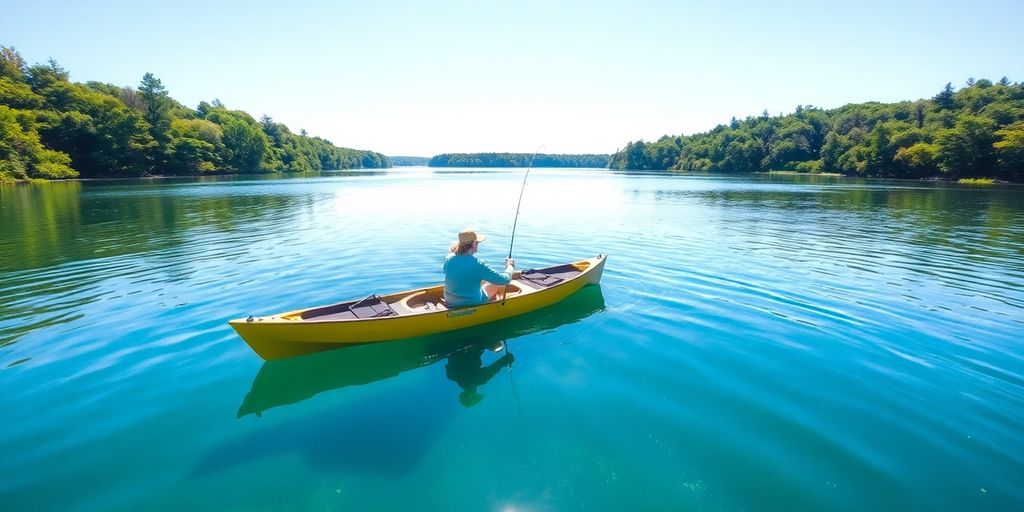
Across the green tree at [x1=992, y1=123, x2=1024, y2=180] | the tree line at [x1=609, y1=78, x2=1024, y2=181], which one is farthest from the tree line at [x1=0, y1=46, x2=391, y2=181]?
the tree line at [x1=609, y1=78, x2=1024, y2=181]

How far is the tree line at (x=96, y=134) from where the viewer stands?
57.1m

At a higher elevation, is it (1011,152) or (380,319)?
(1011,152)

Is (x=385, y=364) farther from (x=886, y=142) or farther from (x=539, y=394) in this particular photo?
(x=886, y=142)

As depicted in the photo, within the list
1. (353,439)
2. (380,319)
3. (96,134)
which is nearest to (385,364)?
(380,319)

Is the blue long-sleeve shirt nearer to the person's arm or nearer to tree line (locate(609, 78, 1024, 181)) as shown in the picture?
the person's arm

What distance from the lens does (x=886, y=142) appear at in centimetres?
8569

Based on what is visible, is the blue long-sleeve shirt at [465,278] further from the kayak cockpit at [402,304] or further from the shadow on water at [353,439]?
the shadow on water at [353,439]

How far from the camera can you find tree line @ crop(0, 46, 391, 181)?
57.1 m

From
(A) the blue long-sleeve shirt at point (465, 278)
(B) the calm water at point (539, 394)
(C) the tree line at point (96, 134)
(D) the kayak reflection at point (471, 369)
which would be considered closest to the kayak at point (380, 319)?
(A) the blue long-sleeve shirt at point (465, 278)

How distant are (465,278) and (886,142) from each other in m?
109

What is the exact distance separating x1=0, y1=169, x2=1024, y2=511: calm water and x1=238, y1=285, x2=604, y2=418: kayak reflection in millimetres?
51

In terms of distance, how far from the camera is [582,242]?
19.2 metres

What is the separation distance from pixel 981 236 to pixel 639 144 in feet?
595

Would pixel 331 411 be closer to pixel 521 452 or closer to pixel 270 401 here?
pixel 270 401
